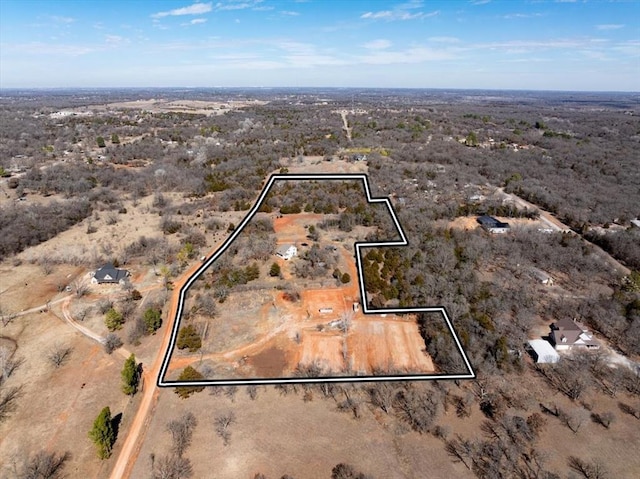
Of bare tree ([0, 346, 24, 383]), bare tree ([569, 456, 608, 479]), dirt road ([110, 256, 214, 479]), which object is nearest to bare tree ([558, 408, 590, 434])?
bare tree ([569, 456, 608, 479])

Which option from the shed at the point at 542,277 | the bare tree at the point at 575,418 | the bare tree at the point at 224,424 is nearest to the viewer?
the bare tree at the point at 224,424

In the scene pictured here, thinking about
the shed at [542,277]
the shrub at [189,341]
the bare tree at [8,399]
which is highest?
the shed at [542,277]

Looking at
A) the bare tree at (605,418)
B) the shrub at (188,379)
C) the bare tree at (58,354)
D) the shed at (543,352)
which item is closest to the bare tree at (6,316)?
the bare tree at (58,354)

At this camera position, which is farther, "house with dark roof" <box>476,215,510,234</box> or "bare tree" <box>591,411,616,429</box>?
"house with dark roof" <box>476,215,510,234</box>

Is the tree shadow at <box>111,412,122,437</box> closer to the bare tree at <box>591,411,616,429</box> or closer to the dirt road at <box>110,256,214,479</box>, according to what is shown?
the dirt road at <box>110,256,214,479</box>

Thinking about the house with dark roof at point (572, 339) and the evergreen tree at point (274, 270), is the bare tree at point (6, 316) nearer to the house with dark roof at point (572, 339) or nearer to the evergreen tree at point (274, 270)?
the evergreen tree at point (274, 270)

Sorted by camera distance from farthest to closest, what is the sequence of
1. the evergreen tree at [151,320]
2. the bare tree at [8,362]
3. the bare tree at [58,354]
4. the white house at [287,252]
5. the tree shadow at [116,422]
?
the white house at [287,252]
the evergreen tree at [151,320]
the bare tree at [58,354]
the bare tree at [8,362]
the tree shadow at [116,422]

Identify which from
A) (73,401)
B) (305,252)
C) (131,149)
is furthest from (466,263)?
(131,149)
